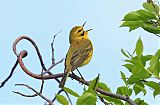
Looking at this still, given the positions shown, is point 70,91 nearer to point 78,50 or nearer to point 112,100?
point 112,100

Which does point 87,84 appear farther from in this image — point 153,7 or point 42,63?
point 153,7

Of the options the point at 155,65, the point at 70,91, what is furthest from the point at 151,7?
the point at 70,91

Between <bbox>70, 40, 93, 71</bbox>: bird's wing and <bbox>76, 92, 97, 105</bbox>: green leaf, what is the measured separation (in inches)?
111

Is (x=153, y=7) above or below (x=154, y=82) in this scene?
above

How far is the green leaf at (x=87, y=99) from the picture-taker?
6.37 feet

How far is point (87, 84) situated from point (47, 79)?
21 cm

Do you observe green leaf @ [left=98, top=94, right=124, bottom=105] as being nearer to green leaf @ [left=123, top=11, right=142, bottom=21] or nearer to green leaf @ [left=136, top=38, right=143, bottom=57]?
green leaf @ [left=136, top=38, right=143, bottom=57]

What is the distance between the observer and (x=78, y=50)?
19.0 feet

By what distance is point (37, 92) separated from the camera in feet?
6.71

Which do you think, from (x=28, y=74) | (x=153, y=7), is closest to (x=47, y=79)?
(x=28, y=74)

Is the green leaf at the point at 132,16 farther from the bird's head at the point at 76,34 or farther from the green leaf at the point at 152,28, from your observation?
the bird's head at the point at 76,34

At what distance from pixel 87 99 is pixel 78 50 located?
3.83 meters

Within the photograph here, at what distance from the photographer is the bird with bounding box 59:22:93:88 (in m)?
5.20

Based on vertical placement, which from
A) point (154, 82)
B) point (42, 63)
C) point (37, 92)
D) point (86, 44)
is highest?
point (86, 44)
